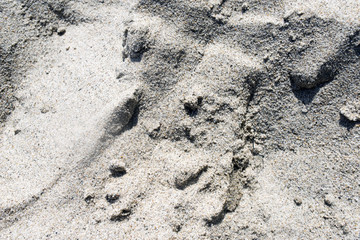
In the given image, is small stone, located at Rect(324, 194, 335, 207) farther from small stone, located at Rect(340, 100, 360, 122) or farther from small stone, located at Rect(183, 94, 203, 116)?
small stone, located at Rect(183, 94, 203, 116)

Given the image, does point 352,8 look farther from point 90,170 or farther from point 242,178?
point 90,170

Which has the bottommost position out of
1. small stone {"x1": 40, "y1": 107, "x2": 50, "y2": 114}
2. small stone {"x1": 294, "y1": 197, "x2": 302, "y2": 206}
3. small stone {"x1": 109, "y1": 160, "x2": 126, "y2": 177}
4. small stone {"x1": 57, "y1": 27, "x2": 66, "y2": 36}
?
small stone {"x1": 40, "y1": 107, "x2": 50, "y2": 114}

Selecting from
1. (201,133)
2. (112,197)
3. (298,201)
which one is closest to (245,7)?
(201,133)

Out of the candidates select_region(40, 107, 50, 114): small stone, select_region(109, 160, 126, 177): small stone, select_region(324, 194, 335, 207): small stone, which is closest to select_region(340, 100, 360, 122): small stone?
select_region(324, 194, 335, 207): small stone

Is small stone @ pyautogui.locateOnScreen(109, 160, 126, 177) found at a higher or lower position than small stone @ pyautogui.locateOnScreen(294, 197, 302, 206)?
lower

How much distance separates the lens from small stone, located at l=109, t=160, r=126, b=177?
4.89ft

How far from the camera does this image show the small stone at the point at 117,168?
149 cm

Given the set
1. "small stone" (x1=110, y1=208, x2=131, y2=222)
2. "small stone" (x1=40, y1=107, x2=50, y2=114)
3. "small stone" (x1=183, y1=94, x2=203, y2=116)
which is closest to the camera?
"small stone" (x1=110, y1=208, x2=131, y2=222)

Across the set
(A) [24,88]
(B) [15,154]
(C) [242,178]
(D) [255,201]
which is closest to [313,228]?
(D) [255,201]

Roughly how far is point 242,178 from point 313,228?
1.28 feet

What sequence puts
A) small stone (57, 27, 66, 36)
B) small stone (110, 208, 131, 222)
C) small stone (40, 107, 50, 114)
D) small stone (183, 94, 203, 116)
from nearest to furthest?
small stone (110, 208, 131, 222) < small stone (183, 94, 203, 116) < small stone (40, 107, 50, 114) < small stone (57, 27, 66, 36)

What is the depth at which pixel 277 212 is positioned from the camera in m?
1.43

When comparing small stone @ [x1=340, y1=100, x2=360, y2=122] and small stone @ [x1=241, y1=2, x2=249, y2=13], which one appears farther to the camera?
small stone @ [x1=241, y1=2, x2=249, y2=13]

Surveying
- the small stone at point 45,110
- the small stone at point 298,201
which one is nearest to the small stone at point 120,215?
the small stone at point 45,110
